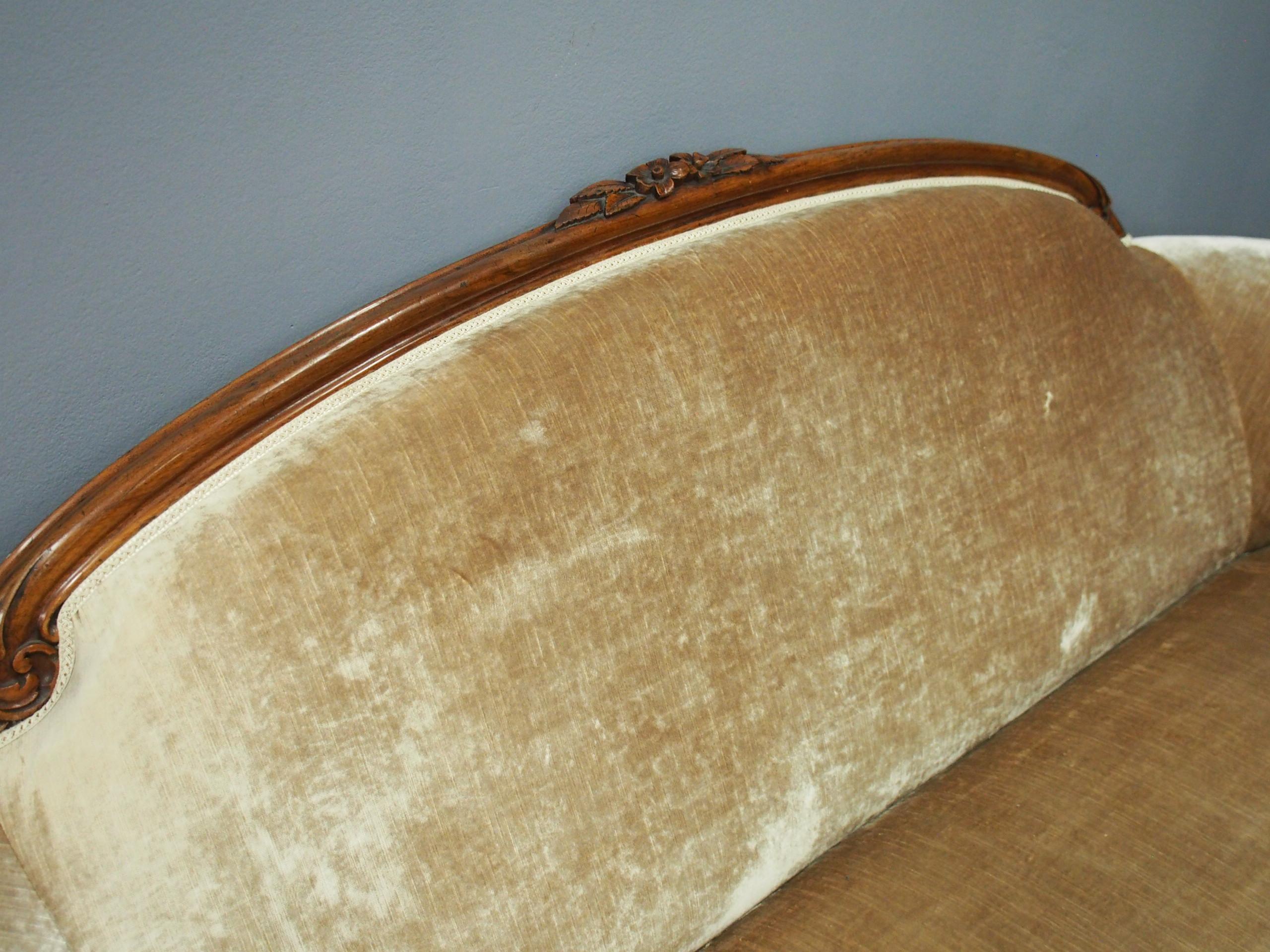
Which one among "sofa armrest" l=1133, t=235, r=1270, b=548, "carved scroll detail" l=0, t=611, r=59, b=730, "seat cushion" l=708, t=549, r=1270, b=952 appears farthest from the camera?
"sofa armrest" l=1133, t=235, r=1270, b=548

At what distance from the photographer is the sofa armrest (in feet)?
3.81

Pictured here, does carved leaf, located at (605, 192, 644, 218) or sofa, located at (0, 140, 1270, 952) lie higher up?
carved leaf, located at (605, 192, 644, 218)

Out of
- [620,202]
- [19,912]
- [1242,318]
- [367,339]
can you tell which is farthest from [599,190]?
[1242,318]

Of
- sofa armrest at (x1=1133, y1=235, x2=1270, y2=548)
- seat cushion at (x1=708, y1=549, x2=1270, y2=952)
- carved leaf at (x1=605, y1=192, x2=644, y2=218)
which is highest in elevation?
carved leaf at (x1=605, y1=192, x2=644, y2=218)

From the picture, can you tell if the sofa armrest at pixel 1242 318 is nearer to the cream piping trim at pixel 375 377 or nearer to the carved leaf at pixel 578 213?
the cream piping trim at pixel 375 377

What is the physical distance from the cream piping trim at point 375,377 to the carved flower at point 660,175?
0.14 feet

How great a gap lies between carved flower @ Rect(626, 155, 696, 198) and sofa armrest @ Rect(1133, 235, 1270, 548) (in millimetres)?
642

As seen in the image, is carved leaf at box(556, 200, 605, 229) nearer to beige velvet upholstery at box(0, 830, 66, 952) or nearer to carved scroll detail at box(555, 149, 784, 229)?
carved scroll detail at box(555, 149, 784, 229)

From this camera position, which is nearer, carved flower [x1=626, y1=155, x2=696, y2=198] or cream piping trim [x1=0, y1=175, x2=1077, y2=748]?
cream piping trim [x1=0, y1=175, x2=1077, y2=748]

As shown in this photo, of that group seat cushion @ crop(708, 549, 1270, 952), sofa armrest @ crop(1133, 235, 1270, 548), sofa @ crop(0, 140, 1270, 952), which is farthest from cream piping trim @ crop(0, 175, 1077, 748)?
seat cushion @ crop(708, 549, 1270, 952)

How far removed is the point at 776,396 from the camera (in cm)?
83

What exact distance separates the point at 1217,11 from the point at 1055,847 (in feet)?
3.82

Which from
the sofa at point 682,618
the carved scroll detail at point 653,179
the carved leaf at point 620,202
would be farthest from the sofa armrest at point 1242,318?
the carved leaf at point 620,202

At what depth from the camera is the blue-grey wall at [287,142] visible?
2.13 feet
